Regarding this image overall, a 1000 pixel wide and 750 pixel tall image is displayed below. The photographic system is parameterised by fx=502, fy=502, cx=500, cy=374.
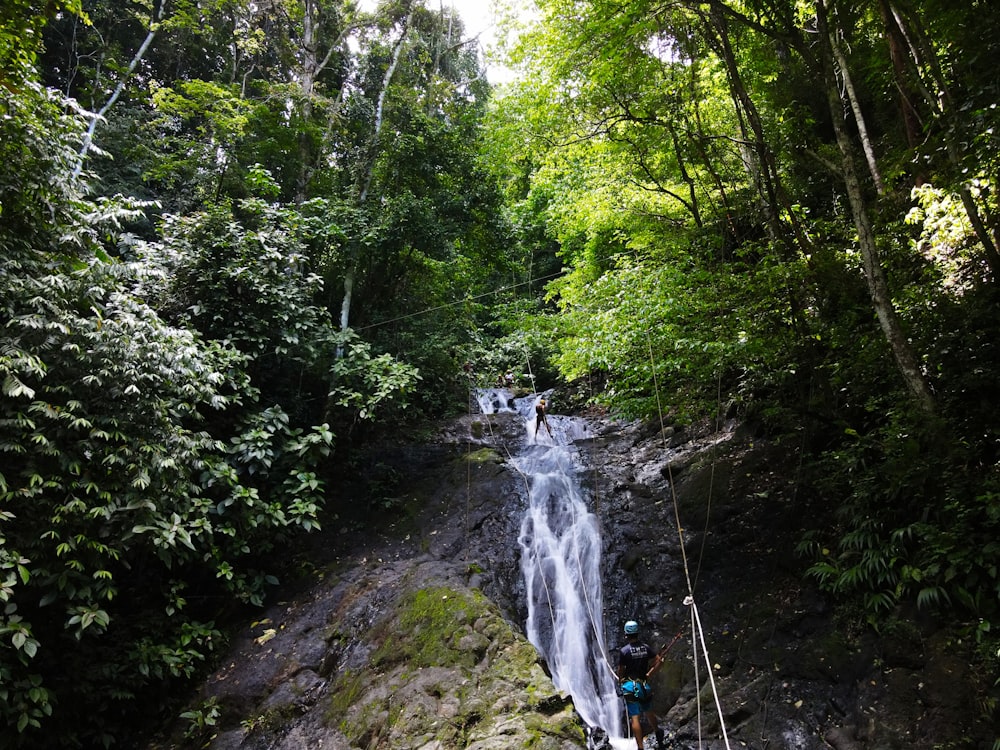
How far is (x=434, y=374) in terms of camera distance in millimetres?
12805

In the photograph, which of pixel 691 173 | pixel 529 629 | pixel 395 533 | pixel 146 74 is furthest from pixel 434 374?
pixel 146 74

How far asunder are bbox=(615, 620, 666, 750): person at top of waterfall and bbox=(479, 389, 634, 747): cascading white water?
0.97 m

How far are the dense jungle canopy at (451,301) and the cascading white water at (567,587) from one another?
2593mm

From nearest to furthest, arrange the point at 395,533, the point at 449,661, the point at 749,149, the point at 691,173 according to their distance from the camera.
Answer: the point at 449,661 → the point at 749,149 → the point at 395,533 → the point at 691,173

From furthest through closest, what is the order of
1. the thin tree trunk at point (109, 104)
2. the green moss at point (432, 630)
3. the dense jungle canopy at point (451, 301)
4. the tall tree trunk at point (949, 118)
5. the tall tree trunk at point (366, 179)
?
1. the tall tree trunk at point (366, 179)
2. the thin tree trunk at point (109, 104)
3. the green moss at point (432, 630)
4. the dense jungle canopy at point (451, 301)
5. the tall tree trunk at point (949, 118)

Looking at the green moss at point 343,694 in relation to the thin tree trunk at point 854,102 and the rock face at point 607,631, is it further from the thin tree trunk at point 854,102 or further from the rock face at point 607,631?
the thin tree trunk at point 854,102

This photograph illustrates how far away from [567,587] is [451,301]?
7651mm

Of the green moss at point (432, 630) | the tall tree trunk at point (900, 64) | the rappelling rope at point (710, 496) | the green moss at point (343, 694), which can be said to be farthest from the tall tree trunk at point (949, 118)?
the green moss at point (343, 694)

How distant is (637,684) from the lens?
18.9 ft

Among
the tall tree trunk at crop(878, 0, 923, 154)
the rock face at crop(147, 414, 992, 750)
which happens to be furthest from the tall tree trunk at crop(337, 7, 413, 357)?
the tall tree trunk at crop(878, 0, 923, 154)

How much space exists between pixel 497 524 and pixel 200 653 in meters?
5.02

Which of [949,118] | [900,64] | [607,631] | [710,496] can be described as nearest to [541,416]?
[710,496]

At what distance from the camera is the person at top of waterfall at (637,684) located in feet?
18.7

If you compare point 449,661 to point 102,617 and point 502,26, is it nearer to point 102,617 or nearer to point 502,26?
point 102,617
